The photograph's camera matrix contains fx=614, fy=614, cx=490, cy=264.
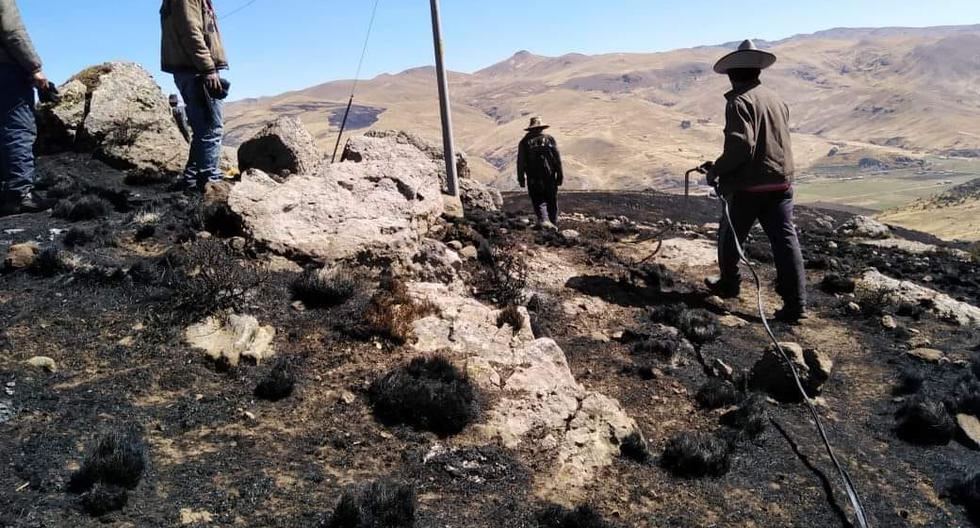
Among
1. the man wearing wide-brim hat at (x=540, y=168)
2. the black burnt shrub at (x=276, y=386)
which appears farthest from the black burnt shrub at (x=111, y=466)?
the man wearing wide-brim hat at (x=540, y=168)

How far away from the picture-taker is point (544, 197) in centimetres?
1136

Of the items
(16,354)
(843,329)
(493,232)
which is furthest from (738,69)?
(16,354)

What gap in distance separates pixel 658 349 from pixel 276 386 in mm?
3542

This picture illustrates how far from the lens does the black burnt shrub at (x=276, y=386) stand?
413cm

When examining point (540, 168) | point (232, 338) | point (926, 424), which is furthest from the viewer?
point (540, 168)

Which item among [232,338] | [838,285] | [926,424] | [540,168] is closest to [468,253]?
[232,338]

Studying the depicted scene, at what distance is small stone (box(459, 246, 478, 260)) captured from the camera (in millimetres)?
7439

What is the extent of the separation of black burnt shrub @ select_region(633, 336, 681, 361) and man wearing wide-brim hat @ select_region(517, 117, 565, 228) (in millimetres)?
5425

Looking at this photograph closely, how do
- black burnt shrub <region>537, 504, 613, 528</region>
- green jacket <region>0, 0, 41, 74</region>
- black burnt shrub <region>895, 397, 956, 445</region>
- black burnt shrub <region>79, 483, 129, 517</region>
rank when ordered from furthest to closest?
green jacket <region>0, 0, 41, 74</region> → black burnt shrub <region>895, 397, 956, 445</region> → black burnt shrub <region>537, 504, 613, 528</region> → black burnt shrub <region>79, 483, 129, 517</region>

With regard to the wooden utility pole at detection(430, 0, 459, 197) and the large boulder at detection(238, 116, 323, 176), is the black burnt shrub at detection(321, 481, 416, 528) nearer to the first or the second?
the wooden utility pole at detection(430, 0, 459, 197)

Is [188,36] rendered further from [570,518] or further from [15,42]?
[570,518]

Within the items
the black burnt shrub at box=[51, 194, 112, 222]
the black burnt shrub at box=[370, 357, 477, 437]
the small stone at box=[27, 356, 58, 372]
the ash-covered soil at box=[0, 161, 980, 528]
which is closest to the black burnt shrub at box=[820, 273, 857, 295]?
the ash-covered soil at box=[0, 161, 980, 528]

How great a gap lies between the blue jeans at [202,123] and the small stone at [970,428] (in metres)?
7.85

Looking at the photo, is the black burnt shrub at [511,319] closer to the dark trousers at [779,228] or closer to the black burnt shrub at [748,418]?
the black burnt shrub at [748,418]
